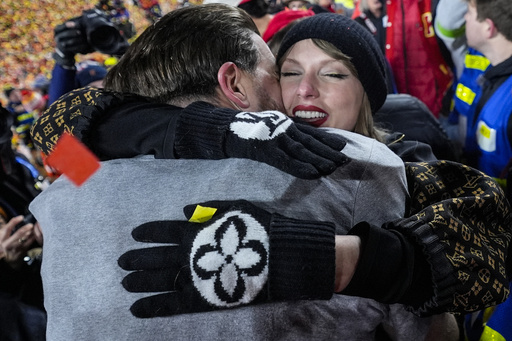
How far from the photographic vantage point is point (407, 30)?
3.01 meters

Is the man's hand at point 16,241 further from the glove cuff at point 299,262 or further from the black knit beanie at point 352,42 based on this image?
the glove cuff at point 299,262

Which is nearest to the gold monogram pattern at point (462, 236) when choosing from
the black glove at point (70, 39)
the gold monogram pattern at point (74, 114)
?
the gold monogram pattern at point (74, 114)

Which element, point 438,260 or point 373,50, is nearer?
→ point 438,260

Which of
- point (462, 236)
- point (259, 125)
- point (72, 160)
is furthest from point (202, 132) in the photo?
point (462, 236)

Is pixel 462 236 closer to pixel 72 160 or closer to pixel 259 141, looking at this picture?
pixel 259 141

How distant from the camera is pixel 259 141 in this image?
838 mm

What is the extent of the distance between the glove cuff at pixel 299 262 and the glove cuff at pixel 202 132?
0.20 meters

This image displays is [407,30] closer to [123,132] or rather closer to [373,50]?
[373,50]

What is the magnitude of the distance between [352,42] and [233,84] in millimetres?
526

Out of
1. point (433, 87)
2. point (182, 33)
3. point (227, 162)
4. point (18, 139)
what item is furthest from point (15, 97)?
point (433, 87)

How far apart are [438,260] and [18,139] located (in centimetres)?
261

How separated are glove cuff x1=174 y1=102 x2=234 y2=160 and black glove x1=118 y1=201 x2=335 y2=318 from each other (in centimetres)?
12

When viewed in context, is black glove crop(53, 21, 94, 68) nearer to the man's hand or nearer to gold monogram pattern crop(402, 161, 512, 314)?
the man's hand

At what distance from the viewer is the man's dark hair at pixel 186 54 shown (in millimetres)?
1116
